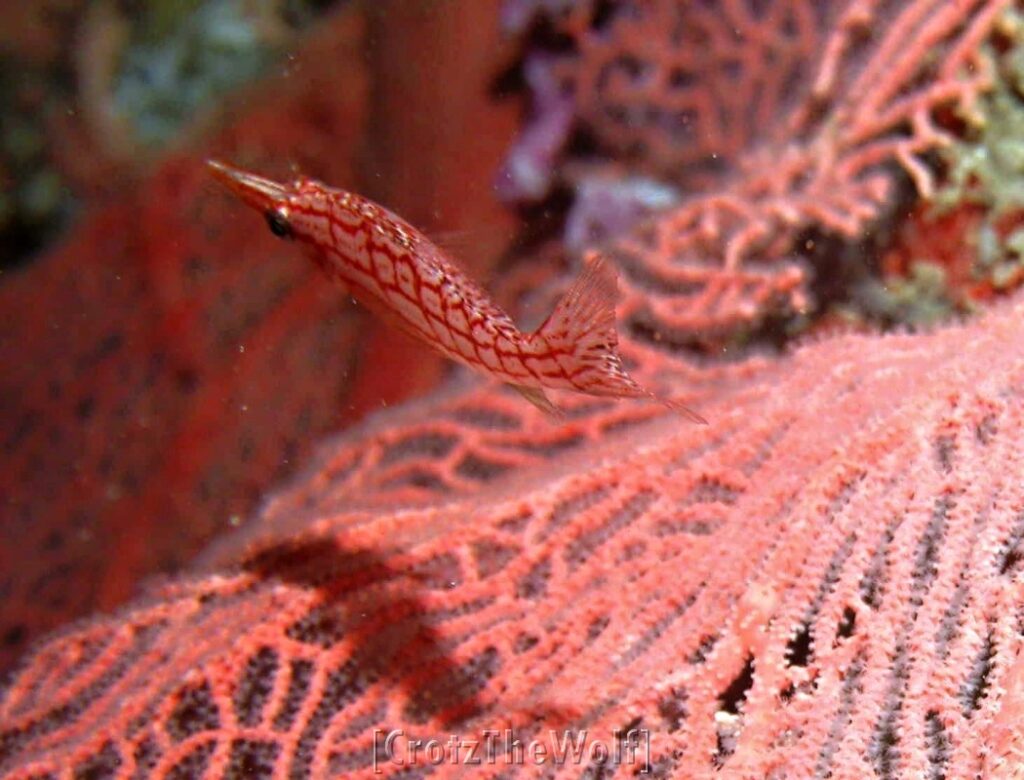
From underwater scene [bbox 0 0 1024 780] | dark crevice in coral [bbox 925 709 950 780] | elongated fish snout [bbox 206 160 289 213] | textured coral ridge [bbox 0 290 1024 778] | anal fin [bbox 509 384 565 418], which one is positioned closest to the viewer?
dark crevice in coral [bbox 925 709 950 780]

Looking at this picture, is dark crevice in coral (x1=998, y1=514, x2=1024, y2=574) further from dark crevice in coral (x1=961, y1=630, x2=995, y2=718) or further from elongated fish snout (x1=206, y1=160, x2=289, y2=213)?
elongated fish snout (x1=206, y1=160, x2=289, y2=213)

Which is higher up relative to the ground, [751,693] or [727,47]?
[727,47]

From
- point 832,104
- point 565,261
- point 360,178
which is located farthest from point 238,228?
point 832,104

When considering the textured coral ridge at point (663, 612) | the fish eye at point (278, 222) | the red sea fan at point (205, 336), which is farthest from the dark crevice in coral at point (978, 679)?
the red sea fan at point (205, 336)

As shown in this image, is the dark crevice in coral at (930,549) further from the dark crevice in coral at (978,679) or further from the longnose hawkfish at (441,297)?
the longnose hawkfish at (441,297)

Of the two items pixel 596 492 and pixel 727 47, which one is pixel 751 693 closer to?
pixel 596 492

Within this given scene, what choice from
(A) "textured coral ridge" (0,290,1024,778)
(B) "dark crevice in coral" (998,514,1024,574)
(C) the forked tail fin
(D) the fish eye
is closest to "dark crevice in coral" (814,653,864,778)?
(A) "textured coral ridge" (0,290,1024,778)
